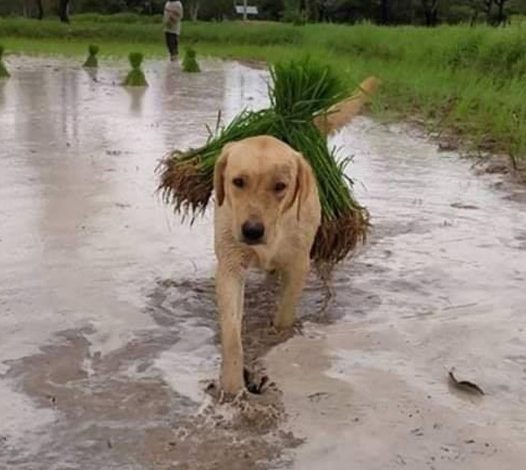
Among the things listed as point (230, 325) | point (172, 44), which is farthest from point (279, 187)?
point (172, 44)

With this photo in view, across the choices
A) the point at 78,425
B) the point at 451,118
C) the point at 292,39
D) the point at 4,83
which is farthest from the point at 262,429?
the point at 292,39

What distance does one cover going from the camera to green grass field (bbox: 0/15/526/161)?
12.3 meters

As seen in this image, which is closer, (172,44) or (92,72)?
(92,72)

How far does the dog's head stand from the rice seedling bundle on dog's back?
1.35 m

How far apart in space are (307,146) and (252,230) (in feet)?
5.67

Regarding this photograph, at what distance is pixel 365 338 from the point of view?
5.22 meters

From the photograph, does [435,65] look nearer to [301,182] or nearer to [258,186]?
[301,182]

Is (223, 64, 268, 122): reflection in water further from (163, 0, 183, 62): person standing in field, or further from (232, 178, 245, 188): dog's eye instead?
(232, 178, 245, 188): dog's eye

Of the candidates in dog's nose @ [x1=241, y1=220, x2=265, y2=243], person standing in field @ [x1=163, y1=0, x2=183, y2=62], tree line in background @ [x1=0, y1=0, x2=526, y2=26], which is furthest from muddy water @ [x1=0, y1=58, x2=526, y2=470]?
tree line in background @ [x1=0, y1=0, x2=526, y2=26]

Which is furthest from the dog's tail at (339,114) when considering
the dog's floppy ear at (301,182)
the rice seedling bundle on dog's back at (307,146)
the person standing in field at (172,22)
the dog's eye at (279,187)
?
the person standing in field at (172,22)

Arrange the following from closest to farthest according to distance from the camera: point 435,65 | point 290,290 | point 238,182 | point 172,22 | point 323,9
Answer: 1. point 238,182
2. point 290,290
3. point 435,65
4. point 172,22
5. point 323,9

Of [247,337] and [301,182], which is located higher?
[301,182]

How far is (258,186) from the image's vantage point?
438 centimetres

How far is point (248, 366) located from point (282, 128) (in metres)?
1.63
